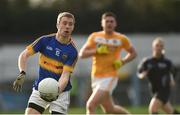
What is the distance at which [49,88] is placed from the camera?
11.3 metres

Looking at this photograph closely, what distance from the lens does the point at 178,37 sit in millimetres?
50000

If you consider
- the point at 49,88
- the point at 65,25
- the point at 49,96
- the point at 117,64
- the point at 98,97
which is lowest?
the point at 98,97

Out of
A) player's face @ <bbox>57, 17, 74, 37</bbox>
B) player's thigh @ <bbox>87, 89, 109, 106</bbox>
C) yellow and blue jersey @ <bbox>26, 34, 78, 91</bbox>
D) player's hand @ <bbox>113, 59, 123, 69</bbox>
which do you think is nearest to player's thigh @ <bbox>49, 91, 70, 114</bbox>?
yellow and blue jersey @ <bbox>26, 34, 78, 91</bbox>

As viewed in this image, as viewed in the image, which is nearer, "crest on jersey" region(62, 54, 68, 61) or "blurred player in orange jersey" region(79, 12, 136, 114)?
"crest on jersey" region(62, 54, 68, 61)

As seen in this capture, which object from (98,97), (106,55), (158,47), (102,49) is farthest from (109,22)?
(158,47)

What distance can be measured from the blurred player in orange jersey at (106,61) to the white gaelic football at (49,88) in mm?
4321

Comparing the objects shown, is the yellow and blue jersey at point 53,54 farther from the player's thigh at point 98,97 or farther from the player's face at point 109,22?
the player's face at point 109,22

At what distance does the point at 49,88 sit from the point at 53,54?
91 cm

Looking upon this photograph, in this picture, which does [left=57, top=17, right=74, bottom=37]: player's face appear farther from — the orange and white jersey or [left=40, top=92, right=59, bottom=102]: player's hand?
the orange and white jersey

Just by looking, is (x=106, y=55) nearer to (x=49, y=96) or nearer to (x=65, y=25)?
(x=65, y=25)

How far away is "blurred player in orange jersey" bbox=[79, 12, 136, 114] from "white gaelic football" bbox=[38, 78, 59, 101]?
14.2 ft

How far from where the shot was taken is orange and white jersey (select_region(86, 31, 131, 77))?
16.2 m

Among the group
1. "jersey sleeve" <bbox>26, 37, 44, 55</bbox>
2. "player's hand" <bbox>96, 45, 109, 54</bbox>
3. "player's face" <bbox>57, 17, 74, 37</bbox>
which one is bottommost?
"player's hand" <bbox>96, 45, 109, 54</bbox>

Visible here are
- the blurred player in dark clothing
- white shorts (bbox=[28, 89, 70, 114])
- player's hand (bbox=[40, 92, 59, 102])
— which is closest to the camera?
player's hand (bbox=[40, 92, 59, 102])
